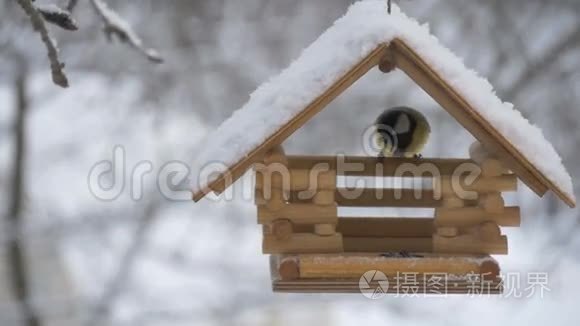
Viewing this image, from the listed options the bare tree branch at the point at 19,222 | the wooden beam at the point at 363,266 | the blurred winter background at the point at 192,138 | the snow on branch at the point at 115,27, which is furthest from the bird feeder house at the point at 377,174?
the bare tree branch at the point at 19,222

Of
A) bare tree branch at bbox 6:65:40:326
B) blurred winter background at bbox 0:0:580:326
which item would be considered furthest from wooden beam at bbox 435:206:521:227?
bare tree branch at bbox 6:65:40:326

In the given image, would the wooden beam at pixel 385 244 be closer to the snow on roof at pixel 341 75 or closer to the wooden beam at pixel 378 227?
the wooden beam at pixel 378 227

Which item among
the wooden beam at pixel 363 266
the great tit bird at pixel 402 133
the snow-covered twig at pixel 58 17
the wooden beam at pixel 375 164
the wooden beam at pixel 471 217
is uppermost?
the snow-covered twig at pixel 58 17

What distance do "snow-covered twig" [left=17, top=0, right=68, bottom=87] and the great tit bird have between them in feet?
1.62

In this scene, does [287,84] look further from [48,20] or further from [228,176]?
[48,20]

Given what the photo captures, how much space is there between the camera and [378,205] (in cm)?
114

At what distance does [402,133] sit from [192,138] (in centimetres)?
225

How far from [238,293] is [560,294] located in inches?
48.4

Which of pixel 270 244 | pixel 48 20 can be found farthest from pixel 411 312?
pixel 48 20

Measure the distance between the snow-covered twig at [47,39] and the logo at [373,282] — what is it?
18.3 inches

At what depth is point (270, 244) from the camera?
109cm

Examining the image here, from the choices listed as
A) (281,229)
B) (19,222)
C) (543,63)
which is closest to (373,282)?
(281,229)

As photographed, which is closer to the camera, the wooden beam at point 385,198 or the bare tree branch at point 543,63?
the wooden beam at point 385,198

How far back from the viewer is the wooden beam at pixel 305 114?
0.99 meters
